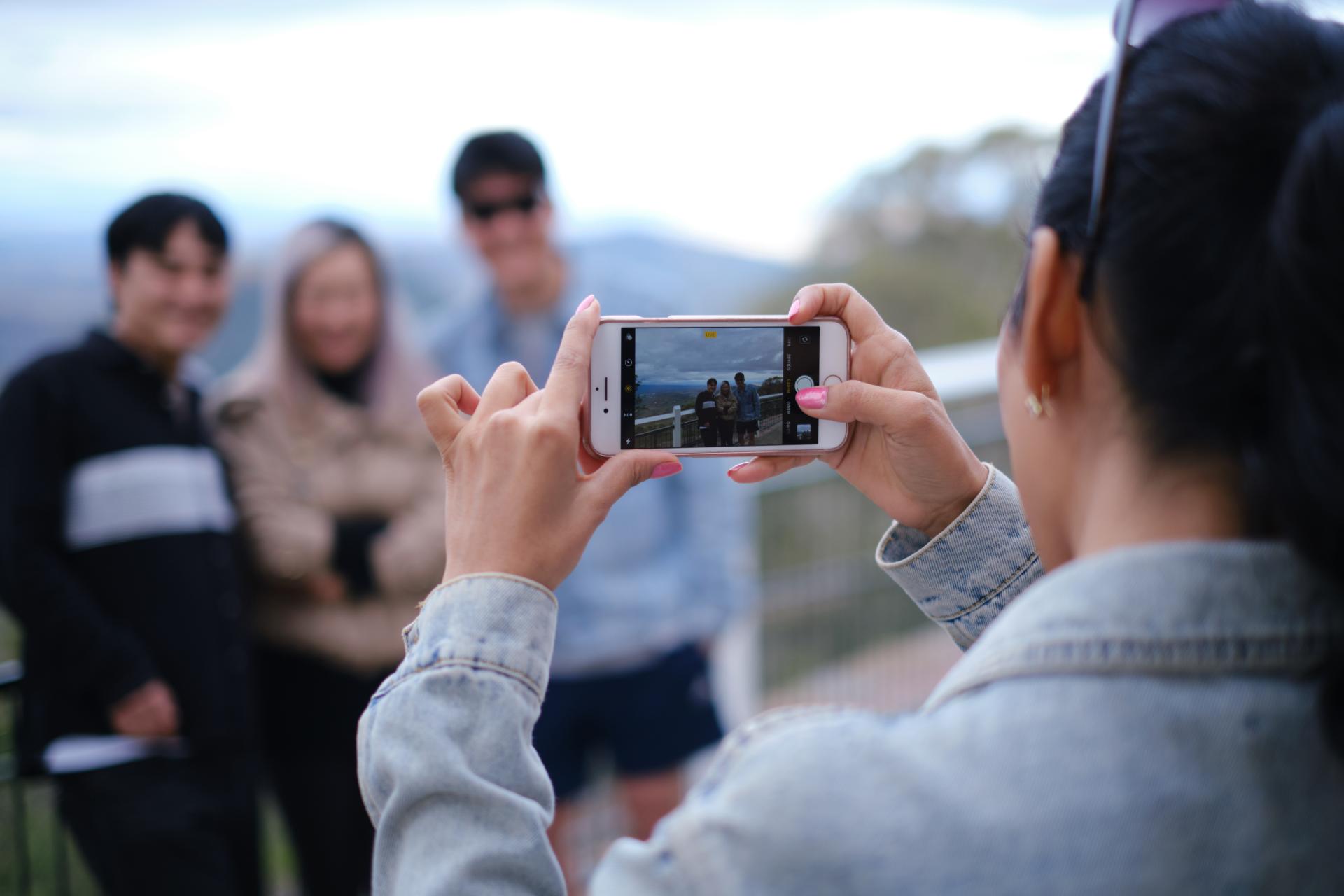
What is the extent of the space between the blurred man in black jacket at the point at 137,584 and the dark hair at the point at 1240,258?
2106 mm

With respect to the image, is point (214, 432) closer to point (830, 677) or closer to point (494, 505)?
point (494, 505)

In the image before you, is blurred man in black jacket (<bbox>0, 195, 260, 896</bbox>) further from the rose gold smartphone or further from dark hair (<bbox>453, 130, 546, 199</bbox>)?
the rose gold smartphone

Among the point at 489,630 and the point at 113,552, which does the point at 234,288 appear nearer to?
the point at 113,552

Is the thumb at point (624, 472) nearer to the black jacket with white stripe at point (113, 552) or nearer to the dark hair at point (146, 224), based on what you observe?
the black jacket with white stripe at point (113, 552)

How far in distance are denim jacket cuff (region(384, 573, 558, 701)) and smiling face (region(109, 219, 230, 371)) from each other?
1.90 meters

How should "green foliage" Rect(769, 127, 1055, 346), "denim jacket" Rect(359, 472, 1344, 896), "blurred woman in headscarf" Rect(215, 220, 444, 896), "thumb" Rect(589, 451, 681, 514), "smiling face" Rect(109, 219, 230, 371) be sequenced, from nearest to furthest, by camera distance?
1. "denim jacket" Rect(359, 472, 1344, 896)
2. "thumb" Rect(589, 451, 681, 514)
3. "smiling face" Rect(109, 219, 230, 371)
4. "blurred woman in headscarf" Rect(215, 220, 444, 896)
5. "green foliage" Rect(769, 127, 1055, 346)

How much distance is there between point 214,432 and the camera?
254cm

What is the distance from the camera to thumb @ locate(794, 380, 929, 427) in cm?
109

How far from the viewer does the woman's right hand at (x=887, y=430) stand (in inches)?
42.6

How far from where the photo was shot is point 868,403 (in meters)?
1.10

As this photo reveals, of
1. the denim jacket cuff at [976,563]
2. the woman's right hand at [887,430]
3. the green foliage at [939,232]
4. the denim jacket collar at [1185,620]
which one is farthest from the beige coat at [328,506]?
the green foliage at [939,232]

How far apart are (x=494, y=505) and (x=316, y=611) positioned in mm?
1866

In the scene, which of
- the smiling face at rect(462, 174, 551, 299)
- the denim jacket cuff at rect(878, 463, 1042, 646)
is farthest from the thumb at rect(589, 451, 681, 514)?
the smiling face at rect(462, 174, 551, 299)

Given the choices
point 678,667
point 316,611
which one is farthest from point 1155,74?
point 316,611
